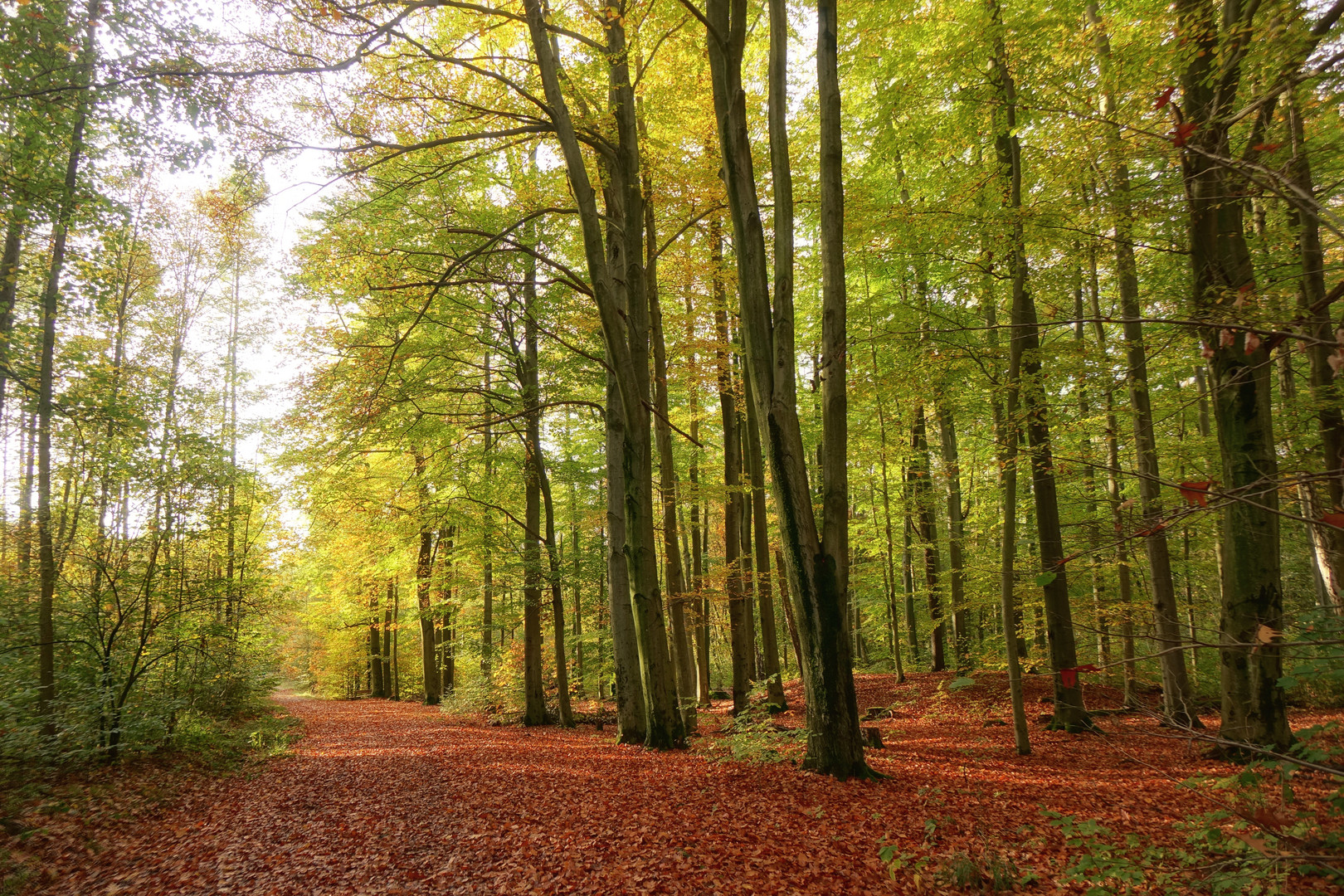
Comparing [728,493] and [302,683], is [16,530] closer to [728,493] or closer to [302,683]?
[728,493]

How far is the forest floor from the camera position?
452 cm

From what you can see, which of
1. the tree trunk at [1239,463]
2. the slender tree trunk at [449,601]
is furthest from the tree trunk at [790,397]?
the slender tree trunk at [449,601]

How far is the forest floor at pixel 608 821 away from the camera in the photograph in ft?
14.8

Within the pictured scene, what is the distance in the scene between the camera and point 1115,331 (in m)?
13.8

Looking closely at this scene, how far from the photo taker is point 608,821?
5566 millimetres

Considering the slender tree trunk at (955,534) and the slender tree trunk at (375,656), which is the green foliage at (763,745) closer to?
the slender tree trunk at (955,534)

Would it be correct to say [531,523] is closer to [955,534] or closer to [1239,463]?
[955,534]

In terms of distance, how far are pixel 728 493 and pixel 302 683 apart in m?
32.3

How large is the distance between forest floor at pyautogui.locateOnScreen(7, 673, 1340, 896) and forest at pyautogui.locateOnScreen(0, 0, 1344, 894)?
59 millimetres

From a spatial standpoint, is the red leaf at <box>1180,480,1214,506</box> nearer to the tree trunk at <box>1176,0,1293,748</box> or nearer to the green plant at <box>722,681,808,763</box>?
the tree trunk at <box>1176,0,1293,748</box>

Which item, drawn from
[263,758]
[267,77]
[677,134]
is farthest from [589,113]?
[263,758]

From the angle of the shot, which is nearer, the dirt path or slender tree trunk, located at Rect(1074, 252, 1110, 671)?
the dirt path

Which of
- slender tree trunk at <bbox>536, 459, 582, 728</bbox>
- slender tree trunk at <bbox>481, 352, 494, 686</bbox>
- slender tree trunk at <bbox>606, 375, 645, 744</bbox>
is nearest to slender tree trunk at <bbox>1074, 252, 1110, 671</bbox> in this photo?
slender tree trunk at <bbox>606, 375, 645, 744</bbox>

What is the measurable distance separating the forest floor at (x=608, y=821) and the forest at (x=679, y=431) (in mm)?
59
